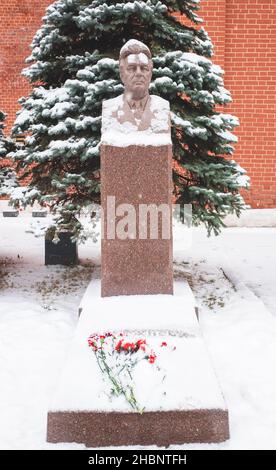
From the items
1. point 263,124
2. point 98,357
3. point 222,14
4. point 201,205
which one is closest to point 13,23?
point 222,14

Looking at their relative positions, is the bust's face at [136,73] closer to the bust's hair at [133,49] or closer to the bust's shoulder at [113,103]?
the bust's hair at [133,49]

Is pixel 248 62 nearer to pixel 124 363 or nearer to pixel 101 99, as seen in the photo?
pixel 101 99

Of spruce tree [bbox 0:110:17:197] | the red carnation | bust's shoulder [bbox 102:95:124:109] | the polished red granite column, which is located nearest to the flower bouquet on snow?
the red carnation

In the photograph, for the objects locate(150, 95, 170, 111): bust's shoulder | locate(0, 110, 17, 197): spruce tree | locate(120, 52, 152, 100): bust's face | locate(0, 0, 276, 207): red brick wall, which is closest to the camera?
locate(120, 52, 152, 100): bust's face

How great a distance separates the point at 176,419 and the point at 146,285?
1.80 meters

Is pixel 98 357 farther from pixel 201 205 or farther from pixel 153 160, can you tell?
pixel 201 205

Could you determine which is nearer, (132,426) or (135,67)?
(132,426)

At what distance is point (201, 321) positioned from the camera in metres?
5.11

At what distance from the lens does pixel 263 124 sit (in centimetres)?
1041

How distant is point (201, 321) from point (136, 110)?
2.23 m

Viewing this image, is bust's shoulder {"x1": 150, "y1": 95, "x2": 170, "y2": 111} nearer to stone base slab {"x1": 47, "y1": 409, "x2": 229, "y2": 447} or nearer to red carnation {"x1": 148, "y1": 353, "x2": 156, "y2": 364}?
red carnation {"x1": 148, "y1": 353, "x2": 156, "y2": 364}

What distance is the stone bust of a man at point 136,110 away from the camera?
4.46 m

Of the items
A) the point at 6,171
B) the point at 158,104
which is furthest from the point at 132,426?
the point at 6,171

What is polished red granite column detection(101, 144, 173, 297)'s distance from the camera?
176 inches
